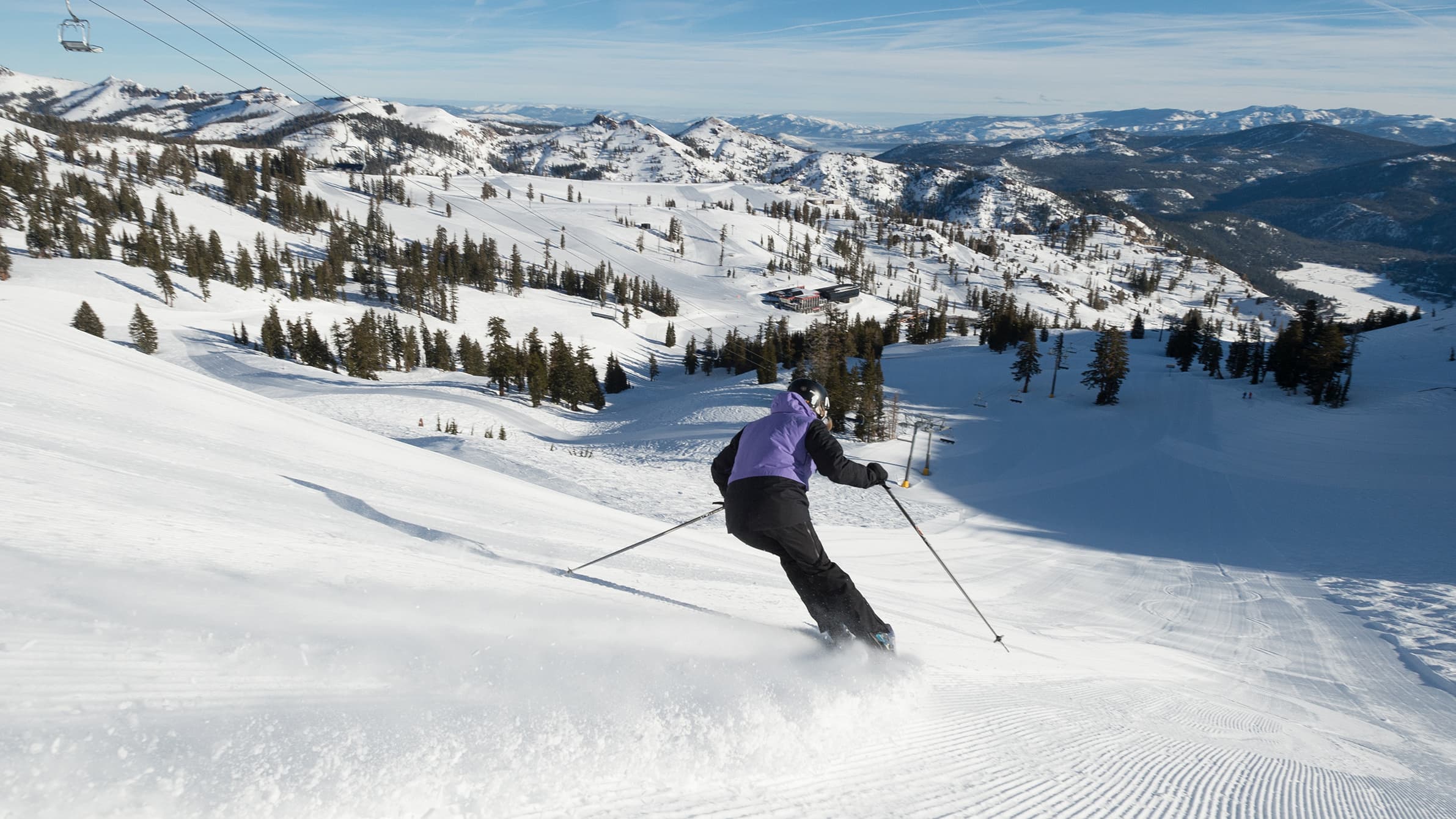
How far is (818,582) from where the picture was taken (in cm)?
546

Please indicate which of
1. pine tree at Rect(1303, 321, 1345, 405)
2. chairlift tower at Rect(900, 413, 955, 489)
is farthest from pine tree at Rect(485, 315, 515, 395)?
pine tree at Rect(1303, 321, 1345, 405)

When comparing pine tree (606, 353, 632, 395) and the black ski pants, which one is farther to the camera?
pine tree (606, 353, 632, 395)

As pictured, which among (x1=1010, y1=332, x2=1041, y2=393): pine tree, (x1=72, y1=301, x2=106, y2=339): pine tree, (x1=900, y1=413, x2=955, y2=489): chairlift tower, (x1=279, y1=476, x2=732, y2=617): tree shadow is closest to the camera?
(x1=279, y1=476, x2=732, y2=617): tree shadow

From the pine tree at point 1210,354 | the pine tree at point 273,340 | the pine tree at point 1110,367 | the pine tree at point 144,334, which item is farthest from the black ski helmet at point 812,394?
the pine tree at point 273,340

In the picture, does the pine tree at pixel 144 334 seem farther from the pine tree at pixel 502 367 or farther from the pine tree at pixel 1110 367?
the pine tree at pixel 1110 367

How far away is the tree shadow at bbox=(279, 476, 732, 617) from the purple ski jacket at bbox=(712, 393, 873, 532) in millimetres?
1241

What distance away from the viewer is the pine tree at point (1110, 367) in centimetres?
5519

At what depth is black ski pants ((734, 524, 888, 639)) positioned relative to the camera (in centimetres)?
532

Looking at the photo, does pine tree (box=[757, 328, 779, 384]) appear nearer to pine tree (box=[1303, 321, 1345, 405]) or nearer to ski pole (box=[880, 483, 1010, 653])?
pine tree (box=[1303, 321, 1345, 405])

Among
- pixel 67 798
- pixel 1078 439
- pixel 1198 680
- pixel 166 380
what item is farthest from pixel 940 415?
pixel 67 798

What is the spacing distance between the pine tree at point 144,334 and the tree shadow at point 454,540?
76115 mm

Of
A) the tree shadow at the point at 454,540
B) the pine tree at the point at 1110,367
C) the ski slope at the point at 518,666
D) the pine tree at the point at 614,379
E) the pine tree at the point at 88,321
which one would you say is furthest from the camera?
the pine tree at the point at 614,379

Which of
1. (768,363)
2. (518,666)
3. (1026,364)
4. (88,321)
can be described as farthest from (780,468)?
(88,321)

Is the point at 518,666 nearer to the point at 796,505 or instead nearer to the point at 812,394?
the point at 796,505
